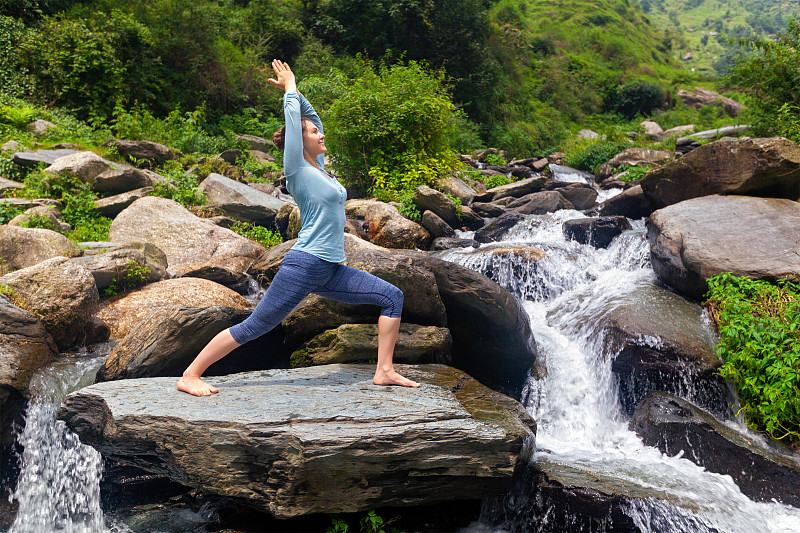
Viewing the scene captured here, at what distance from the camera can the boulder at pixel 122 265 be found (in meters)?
6.89

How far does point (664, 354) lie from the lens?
5.81m

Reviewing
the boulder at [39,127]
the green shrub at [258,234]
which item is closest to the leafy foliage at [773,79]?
the green shrub at [258,234]

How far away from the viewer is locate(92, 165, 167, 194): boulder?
9.94 m

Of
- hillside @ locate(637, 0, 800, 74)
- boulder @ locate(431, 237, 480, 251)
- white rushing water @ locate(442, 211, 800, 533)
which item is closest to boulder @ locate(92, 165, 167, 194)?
boulder @ locate(431, 237, 480, 251)

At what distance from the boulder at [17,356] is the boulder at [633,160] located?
56.6 ft

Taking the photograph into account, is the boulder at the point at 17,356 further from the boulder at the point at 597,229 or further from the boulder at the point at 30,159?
Answer: the boulder at the point at 597,229

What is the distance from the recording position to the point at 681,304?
673 cm

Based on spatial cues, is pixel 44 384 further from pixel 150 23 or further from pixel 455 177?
pixel 150 23

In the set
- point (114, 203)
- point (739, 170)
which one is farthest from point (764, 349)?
point (114, 203)

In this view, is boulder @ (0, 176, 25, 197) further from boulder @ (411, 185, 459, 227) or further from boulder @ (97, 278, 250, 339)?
boulder @ (411, 185, 459, 227)

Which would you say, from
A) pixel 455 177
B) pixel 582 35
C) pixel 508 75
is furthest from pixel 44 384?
pixel 582 35

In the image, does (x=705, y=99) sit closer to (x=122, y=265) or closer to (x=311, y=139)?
(x=122, y=265)

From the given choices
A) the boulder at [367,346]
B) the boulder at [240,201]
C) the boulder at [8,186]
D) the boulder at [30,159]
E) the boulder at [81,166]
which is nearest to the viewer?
the boulder at [367,346]

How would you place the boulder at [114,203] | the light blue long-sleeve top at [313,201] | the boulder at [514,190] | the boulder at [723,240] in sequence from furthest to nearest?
1. the boulder at [514,190]
2. the boulder at [114,203]
3. the boulder at [723,240]
4. the light blue long-sleeve top at [313,201]
